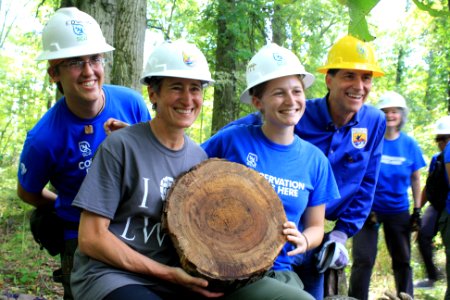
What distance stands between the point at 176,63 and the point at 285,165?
2.82 ft

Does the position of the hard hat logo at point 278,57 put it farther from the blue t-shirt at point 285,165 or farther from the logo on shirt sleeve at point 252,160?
the logo on shirt sleeve at point 252,160

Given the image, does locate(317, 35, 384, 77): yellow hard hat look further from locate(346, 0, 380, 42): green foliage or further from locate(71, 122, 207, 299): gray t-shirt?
locate(346, 0, 380, 42): green foliage

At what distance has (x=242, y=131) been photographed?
2.99 meters

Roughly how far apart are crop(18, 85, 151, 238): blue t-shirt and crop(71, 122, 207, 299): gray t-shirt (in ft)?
1.95

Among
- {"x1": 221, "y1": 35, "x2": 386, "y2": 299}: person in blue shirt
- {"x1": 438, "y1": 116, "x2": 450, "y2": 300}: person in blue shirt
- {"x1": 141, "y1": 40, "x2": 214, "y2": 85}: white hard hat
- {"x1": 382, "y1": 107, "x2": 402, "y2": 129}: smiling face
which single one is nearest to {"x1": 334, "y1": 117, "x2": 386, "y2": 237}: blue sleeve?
{"x1": 221, "y1": 35, "x2": 386, "y2": 299}: person in blue shirt

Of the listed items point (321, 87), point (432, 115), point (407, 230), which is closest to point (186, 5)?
point (321, 87)

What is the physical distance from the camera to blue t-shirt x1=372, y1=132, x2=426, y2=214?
556 cm

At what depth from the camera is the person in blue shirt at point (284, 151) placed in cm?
279

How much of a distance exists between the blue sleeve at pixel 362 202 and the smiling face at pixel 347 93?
30cm

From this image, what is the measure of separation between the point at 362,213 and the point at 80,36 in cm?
223

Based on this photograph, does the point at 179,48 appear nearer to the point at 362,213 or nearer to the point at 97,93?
the point at 97,93

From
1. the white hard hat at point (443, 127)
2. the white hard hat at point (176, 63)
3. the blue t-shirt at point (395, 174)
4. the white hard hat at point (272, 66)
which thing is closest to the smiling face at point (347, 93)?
the white hard hat at point (272, 66)

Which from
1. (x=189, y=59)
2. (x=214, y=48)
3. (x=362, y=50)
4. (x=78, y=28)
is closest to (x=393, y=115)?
(x=362, y=50)

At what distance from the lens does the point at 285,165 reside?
2.83m
